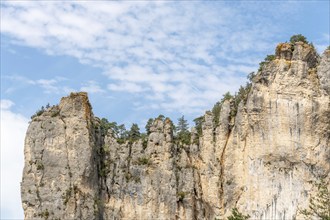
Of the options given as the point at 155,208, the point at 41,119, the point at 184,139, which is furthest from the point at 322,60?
the point at 41,119

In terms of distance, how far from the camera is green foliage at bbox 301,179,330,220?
5269 centimetres

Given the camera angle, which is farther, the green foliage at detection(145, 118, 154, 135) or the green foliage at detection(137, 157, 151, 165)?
the green foliage at detection(145, 118, 154, 135)

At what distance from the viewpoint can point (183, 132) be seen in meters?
65.2

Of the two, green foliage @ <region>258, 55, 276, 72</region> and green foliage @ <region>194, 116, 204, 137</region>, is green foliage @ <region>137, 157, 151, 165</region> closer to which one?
green foliage @ <region>194, 116, 204, 137</region>

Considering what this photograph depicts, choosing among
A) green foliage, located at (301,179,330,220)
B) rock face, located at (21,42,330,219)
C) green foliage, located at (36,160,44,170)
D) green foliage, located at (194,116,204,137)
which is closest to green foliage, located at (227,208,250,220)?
rock face, located at (21,42,330,219)

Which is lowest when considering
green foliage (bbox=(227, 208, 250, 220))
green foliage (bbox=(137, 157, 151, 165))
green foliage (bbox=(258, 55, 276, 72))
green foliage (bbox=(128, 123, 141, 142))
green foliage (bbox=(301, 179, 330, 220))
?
green foliage (bbox=(227, 208, 250, 220))

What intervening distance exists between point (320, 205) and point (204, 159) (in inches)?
478

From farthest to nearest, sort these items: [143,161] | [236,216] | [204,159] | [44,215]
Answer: [143,161] → [204,159] → [44,215] → [236,216]

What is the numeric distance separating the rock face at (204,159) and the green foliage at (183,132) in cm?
82

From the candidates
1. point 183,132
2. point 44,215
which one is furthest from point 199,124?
point 44,215

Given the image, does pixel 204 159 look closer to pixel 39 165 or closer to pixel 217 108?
pixel 217 108

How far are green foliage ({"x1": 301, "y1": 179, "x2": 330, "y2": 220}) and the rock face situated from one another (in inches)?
25.5

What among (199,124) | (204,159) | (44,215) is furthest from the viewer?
(199,124)

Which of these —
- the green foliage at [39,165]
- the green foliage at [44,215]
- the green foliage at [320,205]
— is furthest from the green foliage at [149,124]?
the green foliage at [320,205]
